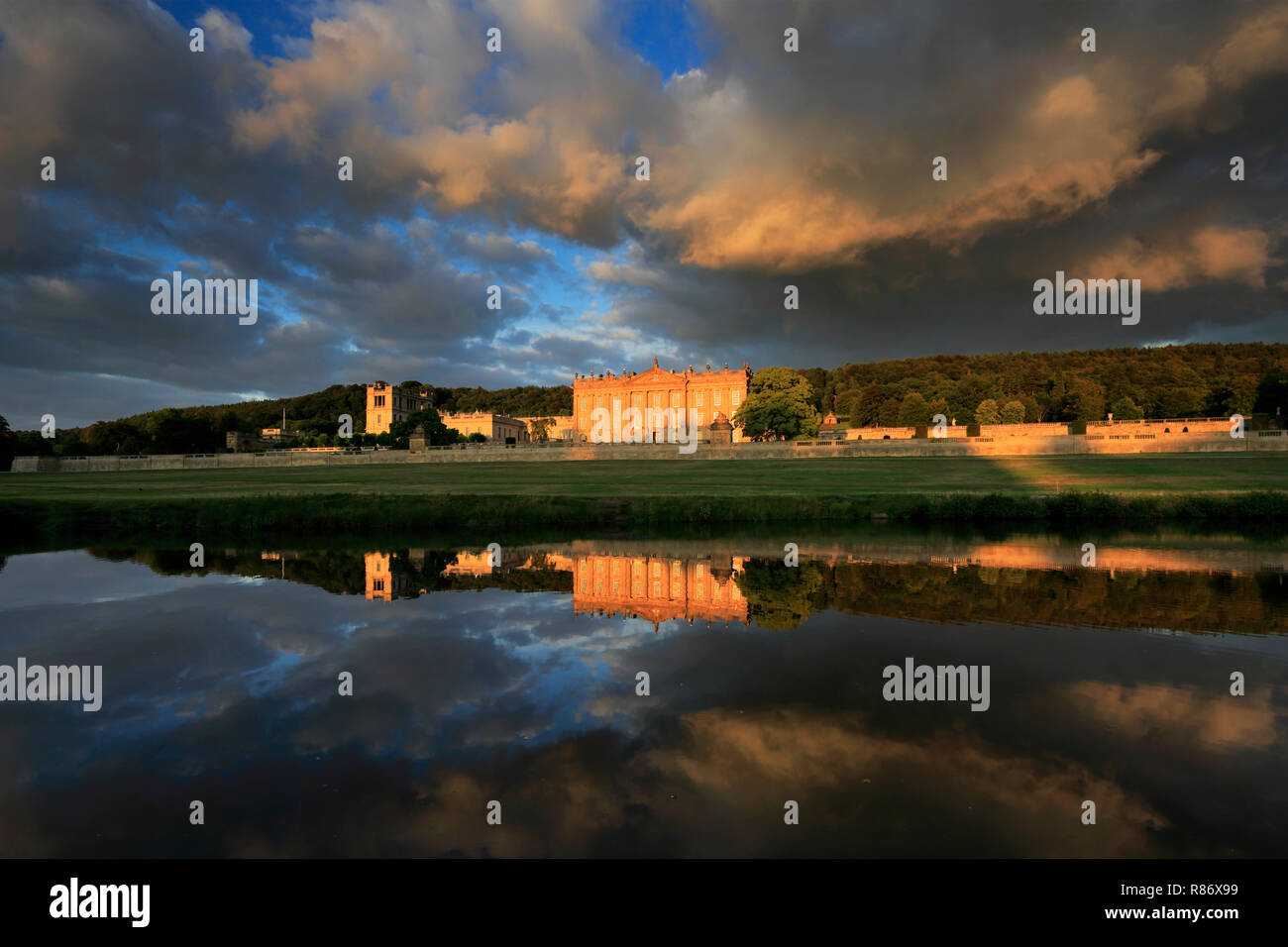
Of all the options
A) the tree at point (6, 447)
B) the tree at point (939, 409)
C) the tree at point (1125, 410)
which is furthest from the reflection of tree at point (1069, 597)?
the tree at point (1125, 410)

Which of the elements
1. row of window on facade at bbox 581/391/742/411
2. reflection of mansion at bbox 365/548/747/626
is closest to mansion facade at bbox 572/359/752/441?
row of window on facade at bbox 581/391/742/411

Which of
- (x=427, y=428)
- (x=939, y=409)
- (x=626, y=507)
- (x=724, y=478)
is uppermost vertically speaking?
(x=939, y=409)

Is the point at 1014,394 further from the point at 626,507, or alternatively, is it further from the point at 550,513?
the point at 550,513

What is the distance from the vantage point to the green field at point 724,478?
27.8 m

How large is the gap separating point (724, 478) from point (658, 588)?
24.2 metres

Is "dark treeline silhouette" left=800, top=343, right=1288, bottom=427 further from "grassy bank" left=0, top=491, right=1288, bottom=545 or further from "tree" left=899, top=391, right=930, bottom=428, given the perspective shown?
"grassy bank" left=0, top=491, right=1288, bottom=545

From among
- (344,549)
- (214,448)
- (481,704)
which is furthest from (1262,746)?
(214,448)

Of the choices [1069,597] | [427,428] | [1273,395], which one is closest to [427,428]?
[427,428]

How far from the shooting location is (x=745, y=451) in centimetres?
4772

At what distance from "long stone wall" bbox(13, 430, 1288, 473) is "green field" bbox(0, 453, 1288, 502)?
1979 mm

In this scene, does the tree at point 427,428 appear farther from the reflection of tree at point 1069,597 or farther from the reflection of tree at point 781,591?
the reflection of tree at point 1069,597

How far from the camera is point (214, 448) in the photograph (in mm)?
84812

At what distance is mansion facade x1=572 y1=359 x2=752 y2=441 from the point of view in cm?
11125
